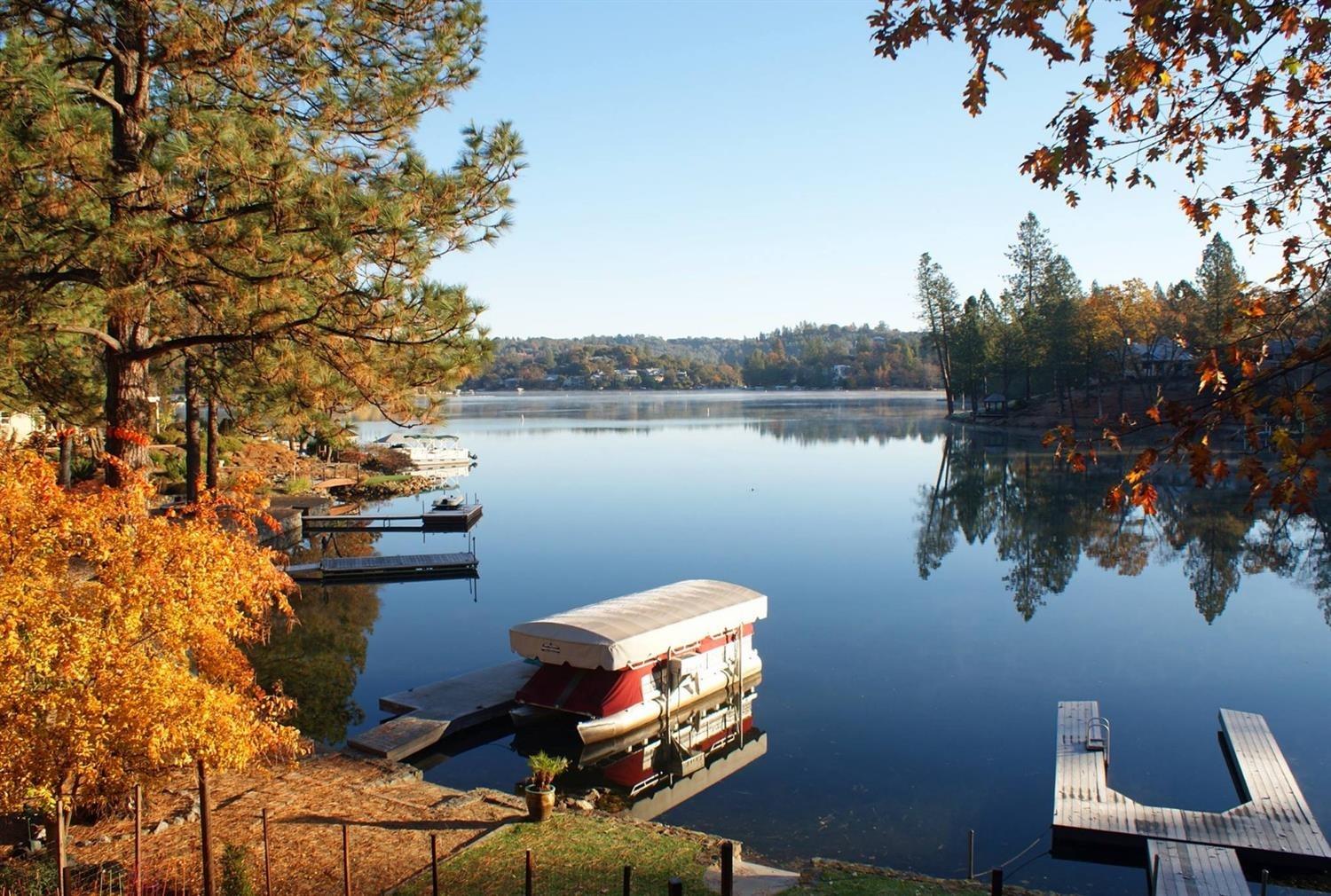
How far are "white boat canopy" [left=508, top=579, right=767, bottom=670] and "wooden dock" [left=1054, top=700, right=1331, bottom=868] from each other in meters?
6.58

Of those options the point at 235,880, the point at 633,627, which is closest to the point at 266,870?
the point at 235,880

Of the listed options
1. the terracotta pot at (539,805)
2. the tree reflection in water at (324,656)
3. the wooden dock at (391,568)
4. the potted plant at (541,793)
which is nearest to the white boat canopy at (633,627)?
the tree reflection in water at (324,656)

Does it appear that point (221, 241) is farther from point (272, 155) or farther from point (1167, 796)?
point (1167, 796)

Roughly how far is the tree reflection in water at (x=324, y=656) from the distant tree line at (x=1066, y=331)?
56.3 m

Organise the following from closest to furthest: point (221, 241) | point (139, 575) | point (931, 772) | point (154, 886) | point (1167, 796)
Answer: point (139, 575)
point (154, 886)
point (221, 241)
point (1167, 796)
point (931, 772)

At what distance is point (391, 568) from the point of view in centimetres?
3244

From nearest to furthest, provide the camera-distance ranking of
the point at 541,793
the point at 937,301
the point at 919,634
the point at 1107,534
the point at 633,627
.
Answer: the point at 541,793
the point at 633,627
the point at 919,634
the point at 1107,534
the point at 937,301

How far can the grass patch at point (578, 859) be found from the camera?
9719 mm

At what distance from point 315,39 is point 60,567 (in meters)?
7.60

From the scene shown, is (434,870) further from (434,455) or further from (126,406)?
(434,455)

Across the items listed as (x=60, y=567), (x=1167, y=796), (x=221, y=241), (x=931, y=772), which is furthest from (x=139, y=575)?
(x=1167, y=796)

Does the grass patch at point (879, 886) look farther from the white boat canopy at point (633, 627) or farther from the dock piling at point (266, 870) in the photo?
the white boat canopy at point (633, 627)

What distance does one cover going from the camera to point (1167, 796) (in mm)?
14219

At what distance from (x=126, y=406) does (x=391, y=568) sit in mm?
20220
